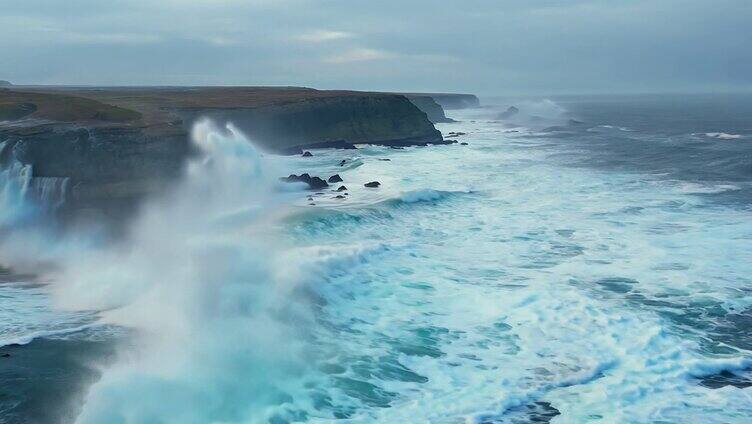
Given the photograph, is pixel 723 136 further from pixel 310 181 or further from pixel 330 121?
pixel 310 181

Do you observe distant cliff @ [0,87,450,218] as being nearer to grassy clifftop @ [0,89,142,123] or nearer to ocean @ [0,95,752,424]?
grassy clifftop @ [0,89,142,123]

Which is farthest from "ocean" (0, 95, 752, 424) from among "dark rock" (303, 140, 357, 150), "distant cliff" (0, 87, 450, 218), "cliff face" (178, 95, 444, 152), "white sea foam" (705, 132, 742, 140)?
"white sea foam" (705, 132, 742, 140)

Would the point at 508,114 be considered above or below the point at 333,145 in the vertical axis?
above

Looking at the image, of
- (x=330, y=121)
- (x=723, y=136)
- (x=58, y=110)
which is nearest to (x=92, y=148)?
(x=58, y=110)

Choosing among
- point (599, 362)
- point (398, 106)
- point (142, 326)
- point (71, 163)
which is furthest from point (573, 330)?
point (398, 106)

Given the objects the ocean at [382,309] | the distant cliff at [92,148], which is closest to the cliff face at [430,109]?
the distant cliff at [92,148]

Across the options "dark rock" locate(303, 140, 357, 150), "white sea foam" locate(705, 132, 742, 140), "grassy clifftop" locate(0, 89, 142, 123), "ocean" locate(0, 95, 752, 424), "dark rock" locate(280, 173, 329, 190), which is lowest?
"ocean" locate(0, 95, 752, 424)

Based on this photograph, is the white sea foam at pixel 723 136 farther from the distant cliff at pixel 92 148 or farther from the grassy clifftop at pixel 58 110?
the grassy clifftop at pixel 58 110

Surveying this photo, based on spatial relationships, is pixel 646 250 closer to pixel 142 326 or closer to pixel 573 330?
pixel 573 330
